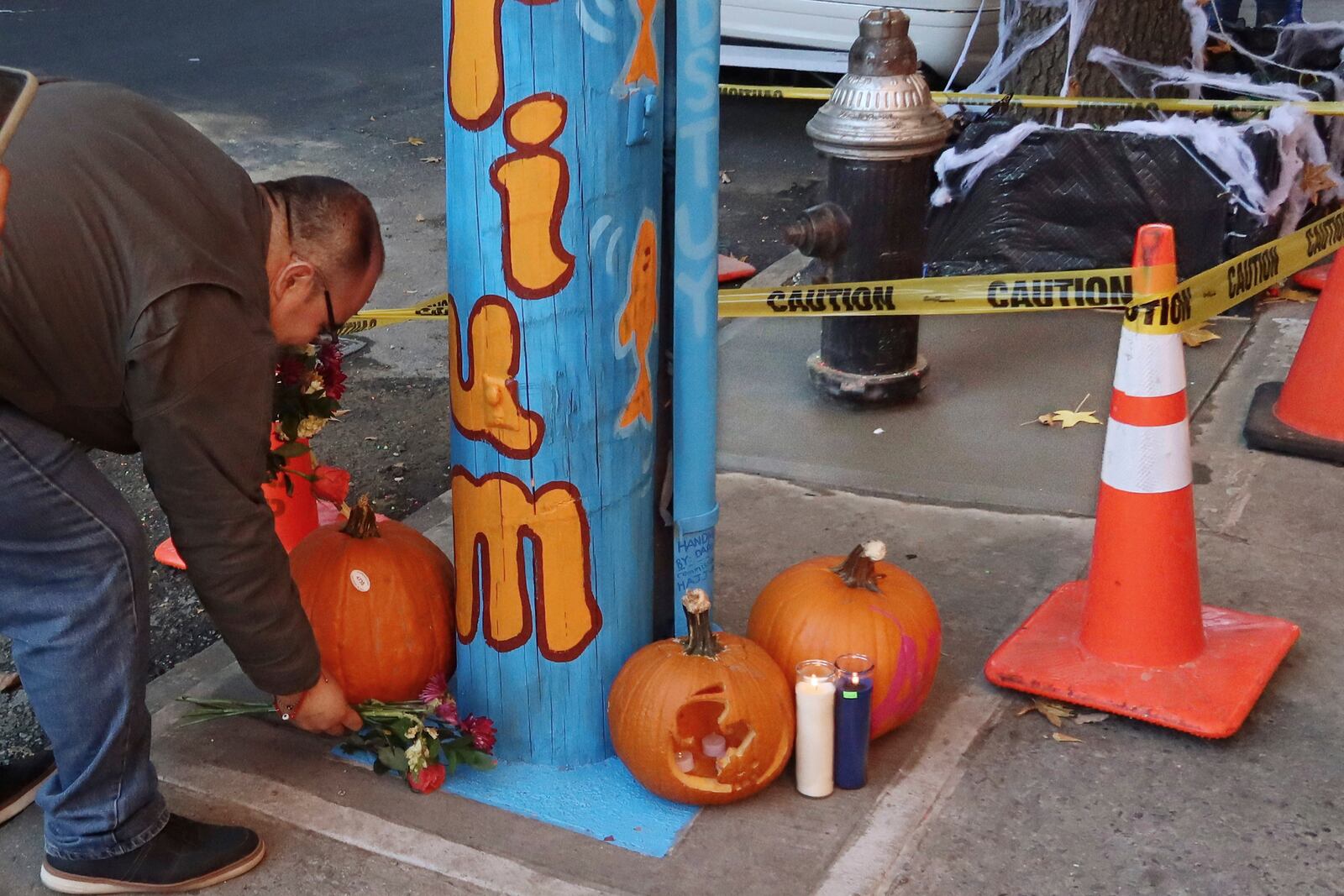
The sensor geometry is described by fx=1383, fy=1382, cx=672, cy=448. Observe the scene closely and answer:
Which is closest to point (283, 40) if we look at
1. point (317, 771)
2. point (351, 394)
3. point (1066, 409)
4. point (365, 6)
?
point (365, 6)

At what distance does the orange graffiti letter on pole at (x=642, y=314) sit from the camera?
2718mm

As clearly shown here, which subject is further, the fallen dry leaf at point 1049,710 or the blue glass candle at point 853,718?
the fallen dry leaf at point 1049,710

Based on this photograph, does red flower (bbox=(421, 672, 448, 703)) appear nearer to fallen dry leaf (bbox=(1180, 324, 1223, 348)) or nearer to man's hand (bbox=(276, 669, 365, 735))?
man's hand (bbox=(276, 669, 365, 735))

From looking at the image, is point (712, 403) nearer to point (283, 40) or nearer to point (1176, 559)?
point (1176, 559)

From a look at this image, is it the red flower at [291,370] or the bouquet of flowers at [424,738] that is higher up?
the red flower at [291,370]

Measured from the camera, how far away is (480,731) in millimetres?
2891

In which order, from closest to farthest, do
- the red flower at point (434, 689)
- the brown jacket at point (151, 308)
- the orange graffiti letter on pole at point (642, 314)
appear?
the brown jacket at point (151, 308) < the orange graffiti letter on pole at point (642, 314) < the red flower at point (434, 689)

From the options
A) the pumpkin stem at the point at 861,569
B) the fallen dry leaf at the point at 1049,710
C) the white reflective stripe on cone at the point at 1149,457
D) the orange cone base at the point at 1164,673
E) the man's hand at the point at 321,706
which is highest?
the white reflective stripe on cone at the point at 1149,457

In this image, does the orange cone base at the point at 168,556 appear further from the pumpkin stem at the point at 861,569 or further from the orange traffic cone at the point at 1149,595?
the orange traffic cone at the point at 1149,595

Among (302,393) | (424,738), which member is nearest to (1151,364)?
(424,738)

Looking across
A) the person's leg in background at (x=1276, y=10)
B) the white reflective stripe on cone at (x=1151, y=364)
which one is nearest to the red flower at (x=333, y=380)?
the white reflective stripe on cone at (x=1151, y=364)

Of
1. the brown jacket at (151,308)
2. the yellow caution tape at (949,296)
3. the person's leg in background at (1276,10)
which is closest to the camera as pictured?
the brown jacket at (151,308)

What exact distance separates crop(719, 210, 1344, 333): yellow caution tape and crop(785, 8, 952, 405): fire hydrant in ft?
0.57

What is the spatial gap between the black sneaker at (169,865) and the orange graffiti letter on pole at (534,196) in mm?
1203
